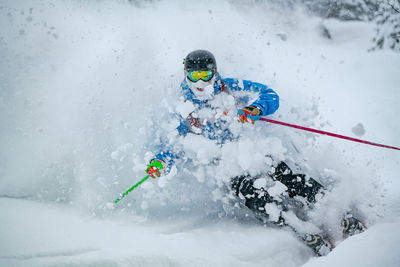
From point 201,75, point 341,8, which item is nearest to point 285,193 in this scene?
point 201,75

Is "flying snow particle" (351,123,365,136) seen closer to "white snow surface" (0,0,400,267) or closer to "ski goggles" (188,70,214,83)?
"white snow surface" (0,0,400,267)

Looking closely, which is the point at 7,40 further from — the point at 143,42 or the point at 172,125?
the point at 172,125

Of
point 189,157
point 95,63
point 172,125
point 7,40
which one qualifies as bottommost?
point 189,157

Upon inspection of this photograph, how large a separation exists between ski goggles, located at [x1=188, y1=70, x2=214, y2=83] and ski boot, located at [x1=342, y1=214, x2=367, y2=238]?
2083mm

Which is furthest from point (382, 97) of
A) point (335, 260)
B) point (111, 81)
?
point (111, 81)

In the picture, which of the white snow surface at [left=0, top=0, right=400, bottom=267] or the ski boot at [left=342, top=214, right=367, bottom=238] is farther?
the white snow surface at [left=0, top=0, right=400, bottom=267]

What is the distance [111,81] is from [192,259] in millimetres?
2785

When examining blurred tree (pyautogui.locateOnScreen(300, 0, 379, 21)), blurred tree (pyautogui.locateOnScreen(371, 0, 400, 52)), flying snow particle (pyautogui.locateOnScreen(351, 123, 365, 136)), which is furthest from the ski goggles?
blurred tree (pyautogui.locateOnScreen(371, 0, 400, 52))

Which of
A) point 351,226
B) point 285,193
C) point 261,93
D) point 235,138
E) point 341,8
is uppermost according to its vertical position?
point 341,8

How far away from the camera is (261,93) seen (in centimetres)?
258

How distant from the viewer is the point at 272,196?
2555 mm

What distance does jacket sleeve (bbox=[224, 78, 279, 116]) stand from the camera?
2389 mm

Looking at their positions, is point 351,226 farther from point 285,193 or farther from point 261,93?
point 261,93

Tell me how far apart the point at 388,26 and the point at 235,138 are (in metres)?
3.16
